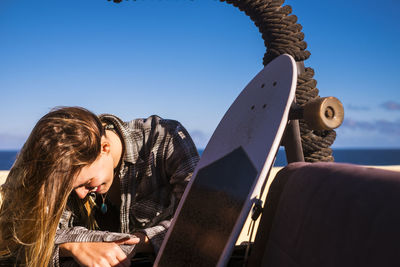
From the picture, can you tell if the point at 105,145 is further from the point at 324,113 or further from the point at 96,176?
the point at 324,113

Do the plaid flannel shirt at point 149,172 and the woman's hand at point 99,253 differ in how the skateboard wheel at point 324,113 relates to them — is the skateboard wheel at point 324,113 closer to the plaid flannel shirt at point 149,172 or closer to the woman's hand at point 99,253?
the plaid flannel shirt at point 149,172

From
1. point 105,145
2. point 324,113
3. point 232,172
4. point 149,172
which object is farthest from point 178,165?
point 324,113

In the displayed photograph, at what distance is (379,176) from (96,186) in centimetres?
133

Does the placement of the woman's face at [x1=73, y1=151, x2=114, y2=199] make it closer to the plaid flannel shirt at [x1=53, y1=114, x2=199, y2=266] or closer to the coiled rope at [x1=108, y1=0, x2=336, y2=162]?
the plaid flannel shirt at [x1=53, y1=114, x2=199, y2=266]

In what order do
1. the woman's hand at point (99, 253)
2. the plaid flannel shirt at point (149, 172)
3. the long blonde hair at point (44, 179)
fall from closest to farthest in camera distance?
1. the long blonde hair at point (44, 179)
2. the woman's hand at point (99, 253)
3. the plaid flannel shirt at point (149, 172)

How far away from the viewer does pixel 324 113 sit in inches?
49.2

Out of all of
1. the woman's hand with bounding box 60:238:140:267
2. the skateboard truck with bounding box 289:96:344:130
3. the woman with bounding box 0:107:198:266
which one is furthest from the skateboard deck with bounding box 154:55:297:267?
the woman with bounding box 0:107:198:266

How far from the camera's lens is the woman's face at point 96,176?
173 centimetres

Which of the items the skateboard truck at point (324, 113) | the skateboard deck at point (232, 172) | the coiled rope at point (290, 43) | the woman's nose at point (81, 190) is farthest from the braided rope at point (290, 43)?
the woman's nose at point (81, 190)

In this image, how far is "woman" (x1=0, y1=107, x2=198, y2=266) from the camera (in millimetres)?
1615

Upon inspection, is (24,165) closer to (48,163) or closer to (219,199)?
(48,163)

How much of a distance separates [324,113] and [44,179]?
46.6 inches

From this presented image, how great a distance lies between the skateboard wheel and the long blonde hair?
97 centimetres

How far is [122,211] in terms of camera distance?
6.84 feet
